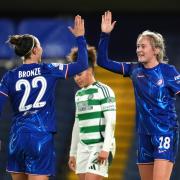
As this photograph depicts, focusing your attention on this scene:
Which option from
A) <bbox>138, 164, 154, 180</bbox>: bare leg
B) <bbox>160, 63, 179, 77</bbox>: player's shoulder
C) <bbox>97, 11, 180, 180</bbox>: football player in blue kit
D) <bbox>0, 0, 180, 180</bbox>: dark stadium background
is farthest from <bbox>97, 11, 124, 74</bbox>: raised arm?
<bbox>0, 0, 180, 180</bbox>: dark stadium background

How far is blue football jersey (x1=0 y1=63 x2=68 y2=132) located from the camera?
279 inches

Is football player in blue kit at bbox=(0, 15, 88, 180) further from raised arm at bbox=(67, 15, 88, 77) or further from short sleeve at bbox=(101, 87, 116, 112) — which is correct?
short sleeve at bbox=(101, 87, 116, 112)

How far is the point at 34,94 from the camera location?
7.08 meters

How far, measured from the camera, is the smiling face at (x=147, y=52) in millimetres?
7355

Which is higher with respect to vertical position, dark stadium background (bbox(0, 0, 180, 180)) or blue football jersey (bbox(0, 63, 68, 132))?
dark stadium background (bbox(0, 0, 180, 180))

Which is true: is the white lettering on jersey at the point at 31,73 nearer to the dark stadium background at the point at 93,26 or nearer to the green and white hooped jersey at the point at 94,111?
the green and white hooped jersey at the point at 94,111

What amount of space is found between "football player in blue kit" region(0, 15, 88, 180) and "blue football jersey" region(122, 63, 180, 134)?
639 millimetres

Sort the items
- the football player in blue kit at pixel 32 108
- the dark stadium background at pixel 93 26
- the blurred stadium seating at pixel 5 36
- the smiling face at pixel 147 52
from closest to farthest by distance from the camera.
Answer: the football player in blue kit at pixel 32 108
the smiling face at pixel 147 52
the dark stadium background at pixel 93 26
the blurred stadium seating at pixel 5 36

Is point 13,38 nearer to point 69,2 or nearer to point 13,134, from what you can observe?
point 13,134

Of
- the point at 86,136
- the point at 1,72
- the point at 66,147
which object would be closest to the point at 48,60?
the point at 1,72

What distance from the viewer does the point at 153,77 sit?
288 inches

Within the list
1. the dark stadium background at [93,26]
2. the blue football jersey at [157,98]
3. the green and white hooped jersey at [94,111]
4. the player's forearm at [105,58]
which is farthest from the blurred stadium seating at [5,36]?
the blue football jersey at [157,98]

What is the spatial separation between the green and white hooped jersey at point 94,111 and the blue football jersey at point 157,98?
1.93 ft

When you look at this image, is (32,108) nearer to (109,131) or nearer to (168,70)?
(109,131)
